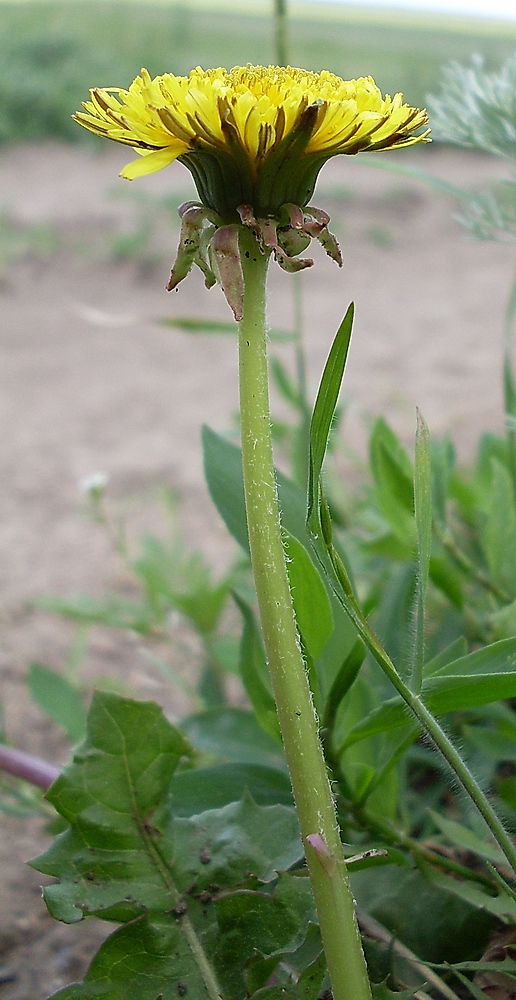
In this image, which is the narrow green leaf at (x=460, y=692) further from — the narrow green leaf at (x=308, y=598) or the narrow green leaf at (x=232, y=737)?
the narrow green leaf at (x=232, y=737)

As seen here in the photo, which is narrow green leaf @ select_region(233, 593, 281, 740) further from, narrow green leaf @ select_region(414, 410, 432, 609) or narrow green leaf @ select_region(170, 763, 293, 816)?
narrow green leaf @ select_region(414, 410, 432, 609)

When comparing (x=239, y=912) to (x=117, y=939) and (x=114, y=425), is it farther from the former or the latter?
(x=114, y=425)

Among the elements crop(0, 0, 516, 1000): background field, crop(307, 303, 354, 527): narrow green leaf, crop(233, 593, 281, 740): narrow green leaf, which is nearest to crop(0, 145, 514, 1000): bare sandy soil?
crop(0, 0, 516, 1000): background field

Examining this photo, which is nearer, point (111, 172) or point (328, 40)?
point (111, 172)

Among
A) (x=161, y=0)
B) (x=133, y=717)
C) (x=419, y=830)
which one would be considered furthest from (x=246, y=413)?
(x=161, y=0)

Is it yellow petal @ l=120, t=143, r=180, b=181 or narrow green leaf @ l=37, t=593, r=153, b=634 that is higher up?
yellow petal @ l=120, t=143, r=180, b=181
